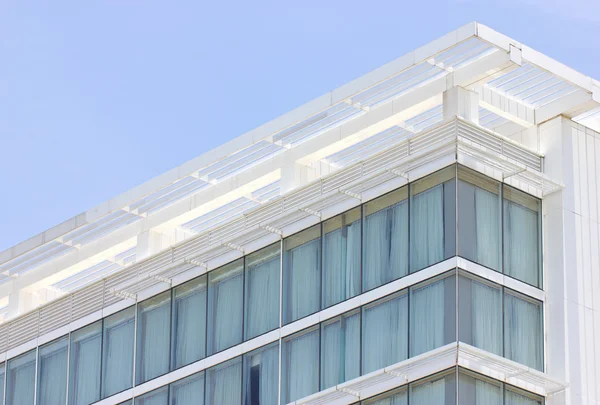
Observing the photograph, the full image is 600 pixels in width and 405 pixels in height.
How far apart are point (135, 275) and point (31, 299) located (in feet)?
22.1

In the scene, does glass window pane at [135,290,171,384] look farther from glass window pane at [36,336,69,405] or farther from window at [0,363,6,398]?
window at [0,363,6,398]

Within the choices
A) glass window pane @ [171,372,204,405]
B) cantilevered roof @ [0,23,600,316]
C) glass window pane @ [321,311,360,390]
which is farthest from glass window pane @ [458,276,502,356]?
glass window pane @ [171,372,204,405]

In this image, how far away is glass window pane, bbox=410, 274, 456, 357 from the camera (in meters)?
45.1

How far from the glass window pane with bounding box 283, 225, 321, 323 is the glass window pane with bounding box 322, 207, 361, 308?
1.03 feet

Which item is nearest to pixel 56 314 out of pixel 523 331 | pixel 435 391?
pixel 435 391

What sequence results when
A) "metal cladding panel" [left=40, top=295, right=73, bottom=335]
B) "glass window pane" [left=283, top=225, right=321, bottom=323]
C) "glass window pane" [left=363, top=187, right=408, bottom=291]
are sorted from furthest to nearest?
"metal cladding panel" [left=40, top=295, right=73, bottom=335], "glass window pane" [left=283, top=225, right=321, bottom=323], "glass window pane" [left=363, top=187, right=408, bottom=291]

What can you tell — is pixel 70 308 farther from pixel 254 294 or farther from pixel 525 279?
pixel 525 279

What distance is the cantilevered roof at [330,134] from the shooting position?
4725cm

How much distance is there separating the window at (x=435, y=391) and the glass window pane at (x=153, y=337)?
1041cm

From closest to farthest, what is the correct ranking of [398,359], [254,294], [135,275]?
[398,359]
[254,294]
[135,275]

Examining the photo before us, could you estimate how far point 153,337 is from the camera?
53.8m

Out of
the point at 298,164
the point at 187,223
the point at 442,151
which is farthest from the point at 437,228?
the point at 187,223

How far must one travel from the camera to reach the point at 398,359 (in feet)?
151

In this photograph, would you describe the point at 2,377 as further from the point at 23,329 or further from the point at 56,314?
the point at 56,314
